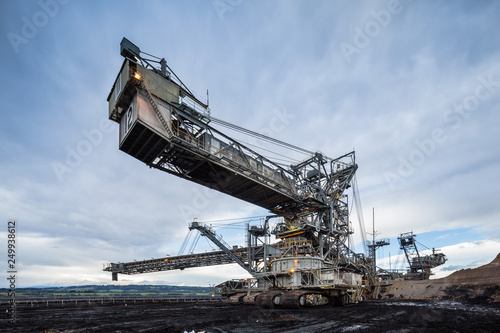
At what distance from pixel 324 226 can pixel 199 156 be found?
16902 mm

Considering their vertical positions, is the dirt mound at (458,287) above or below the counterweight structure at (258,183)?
below

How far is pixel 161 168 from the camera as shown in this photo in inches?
838

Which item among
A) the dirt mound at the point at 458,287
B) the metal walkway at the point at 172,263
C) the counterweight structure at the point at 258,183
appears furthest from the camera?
the metal walkway at the point at 172,263

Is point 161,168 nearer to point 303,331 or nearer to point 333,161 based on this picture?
point 303,331

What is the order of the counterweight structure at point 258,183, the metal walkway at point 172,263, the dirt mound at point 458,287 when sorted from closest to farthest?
the counterweight structure at point 258,183
the dirt mound at point 458,287
the metal walkway at point 172,263

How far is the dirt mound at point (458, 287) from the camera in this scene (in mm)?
26859

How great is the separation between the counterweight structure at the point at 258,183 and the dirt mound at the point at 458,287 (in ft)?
12.9

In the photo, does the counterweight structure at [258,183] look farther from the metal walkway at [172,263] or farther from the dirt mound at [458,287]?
the metal walkway at [172,263]

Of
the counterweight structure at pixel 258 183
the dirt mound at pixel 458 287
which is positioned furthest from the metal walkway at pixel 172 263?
the dirt mound at pixel 458 287

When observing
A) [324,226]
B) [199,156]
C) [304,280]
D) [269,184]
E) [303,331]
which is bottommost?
[304,280]

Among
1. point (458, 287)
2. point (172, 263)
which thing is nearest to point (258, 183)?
point (458, 287)

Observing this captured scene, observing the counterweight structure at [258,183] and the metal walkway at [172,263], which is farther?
the metal walkway at [172,263]

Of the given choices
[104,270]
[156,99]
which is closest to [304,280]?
[156,99]

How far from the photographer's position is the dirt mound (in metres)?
26.9
